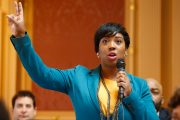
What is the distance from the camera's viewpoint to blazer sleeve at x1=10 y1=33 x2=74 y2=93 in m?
1.90

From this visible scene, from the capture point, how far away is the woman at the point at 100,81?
1883 mm

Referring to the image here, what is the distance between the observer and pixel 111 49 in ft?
6.45

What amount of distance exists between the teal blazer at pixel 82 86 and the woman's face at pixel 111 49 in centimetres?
9

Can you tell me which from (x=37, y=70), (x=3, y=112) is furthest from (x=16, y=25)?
(x=3, y=112)

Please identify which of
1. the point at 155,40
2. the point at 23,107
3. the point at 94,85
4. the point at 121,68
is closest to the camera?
the point at 121,68

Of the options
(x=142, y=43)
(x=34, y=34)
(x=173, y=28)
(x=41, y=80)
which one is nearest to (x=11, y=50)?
(x=34, y=34)

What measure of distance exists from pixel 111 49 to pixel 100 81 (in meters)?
0.15

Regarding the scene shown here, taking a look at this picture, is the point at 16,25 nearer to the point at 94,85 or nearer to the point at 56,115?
the point at 94,85

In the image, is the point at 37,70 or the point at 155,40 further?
the point at 155,40

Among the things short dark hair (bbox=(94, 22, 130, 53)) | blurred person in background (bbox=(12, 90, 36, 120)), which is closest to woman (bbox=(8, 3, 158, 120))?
short dark hair (bbox=(94, 22, 130, 53))

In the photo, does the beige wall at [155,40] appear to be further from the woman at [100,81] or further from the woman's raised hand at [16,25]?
the woman's raised hand at [16,25]

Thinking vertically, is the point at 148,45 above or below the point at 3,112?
above

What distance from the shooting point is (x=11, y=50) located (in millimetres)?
4297

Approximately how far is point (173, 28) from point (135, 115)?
8.35ft
